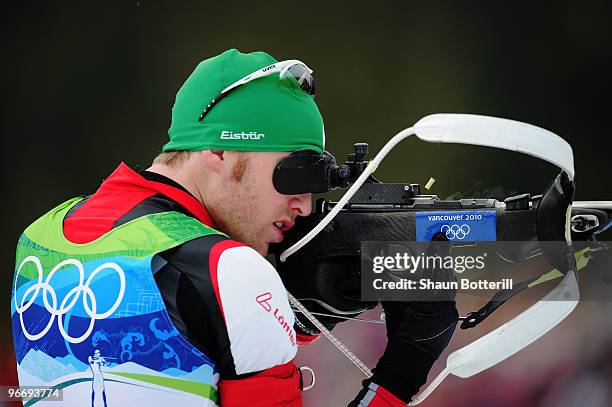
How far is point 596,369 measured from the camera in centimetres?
397

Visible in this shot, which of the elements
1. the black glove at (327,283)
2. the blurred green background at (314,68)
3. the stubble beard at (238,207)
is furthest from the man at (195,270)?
the blurred green background at (314,68)

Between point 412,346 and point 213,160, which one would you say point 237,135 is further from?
point 412,346

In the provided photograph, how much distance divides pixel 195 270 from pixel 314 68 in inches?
113

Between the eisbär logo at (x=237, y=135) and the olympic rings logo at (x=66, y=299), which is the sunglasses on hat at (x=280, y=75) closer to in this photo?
the eisbär logo at (x=237, y=135)

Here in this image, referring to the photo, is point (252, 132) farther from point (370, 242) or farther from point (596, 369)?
point (596, 369)

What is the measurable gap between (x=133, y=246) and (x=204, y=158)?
1.12ft

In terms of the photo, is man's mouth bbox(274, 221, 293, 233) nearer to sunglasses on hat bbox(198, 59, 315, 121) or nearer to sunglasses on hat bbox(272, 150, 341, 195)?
sunglasses on hat bbox(272, 150, 341, 195)

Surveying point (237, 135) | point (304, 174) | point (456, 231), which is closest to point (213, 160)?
point (237, 135)

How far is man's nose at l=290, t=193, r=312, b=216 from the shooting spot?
79.0 inches

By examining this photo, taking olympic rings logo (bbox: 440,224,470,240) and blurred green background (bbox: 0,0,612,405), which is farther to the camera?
blurred green background (bbox: 0,0,612,405)

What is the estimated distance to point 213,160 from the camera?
1920mm

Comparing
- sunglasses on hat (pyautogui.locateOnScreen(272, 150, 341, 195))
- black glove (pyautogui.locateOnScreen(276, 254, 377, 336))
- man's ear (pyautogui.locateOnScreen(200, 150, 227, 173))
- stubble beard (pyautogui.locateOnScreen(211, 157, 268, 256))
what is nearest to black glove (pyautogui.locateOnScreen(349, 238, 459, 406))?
→ black glove (pyautogui.locateOnScreen(276, 254, 377, 336))

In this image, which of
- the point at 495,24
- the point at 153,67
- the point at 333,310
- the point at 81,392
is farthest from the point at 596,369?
the point at 81,392

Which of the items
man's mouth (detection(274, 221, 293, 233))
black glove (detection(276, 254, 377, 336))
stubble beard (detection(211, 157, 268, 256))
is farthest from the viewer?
black glove (detection(276, 254, 377, 336))
